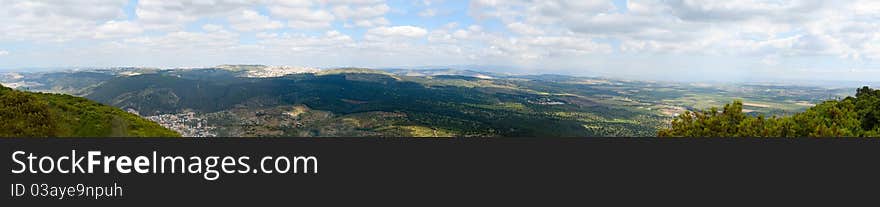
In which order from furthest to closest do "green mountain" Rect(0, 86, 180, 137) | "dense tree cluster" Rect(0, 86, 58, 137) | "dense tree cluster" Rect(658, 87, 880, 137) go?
"green mountain" Rect(0, 86, 180, 137), "dense tree cluster" Rect(0, 86, 58, 137), "dense tree cluster" Rect(658, 87, 880, 137)

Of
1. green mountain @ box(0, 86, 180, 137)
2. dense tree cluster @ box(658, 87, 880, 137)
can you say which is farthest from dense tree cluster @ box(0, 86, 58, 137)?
dense tree cluster @ box(658, 87, 880, 137)

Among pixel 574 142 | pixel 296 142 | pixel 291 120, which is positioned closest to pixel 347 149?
pixel 296 142

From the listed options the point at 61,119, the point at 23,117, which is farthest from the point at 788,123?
the point at 61,119

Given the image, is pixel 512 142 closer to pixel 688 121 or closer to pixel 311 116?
pixel 688 121

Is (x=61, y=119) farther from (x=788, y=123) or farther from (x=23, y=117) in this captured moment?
(x=788, y=123)

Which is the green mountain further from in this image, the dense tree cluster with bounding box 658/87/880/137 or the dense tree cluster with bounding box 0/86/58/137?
the dense tree cluster with bounding box 658/87/880/137

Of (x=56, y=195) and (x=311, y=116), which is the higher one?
(x=56, y=195)
